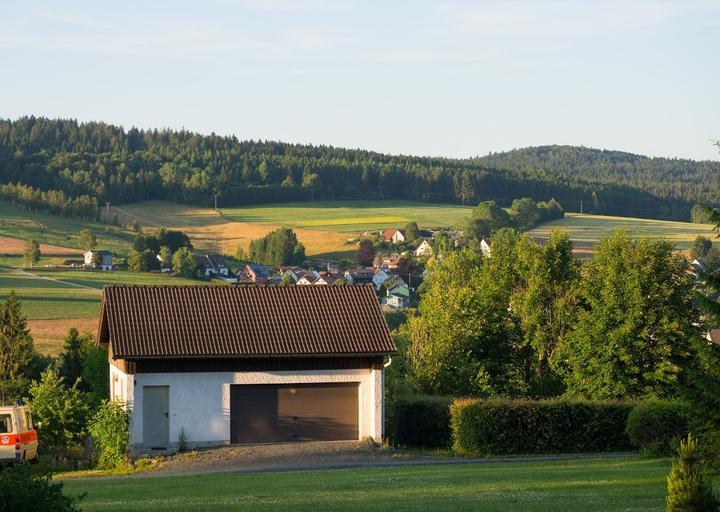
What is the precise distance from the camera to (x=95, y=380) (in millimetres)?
50125

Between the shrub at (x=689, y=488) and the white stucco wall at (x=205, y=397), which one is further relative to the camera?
the white stucco wall at (x=205, y=397)

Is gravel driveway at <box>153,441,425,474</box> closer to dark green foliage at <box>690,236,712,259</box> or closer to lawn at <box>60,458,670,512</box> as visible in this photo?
lawn at <box>60,458,670,512</box>

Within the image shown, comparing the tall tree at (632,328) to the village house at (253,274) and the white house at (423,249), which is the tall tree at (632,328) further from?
the white house at (423,249)

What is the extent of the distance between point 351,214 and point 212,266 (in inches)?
1959

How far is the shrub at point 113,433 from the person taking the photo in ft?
105

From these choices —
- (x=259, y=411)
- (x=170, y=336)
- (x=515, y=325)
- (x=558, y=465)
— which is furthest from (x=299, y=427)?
(x=515, y=325)

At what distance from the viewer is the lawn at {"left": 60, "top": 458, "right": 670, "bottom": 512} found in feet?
57.6

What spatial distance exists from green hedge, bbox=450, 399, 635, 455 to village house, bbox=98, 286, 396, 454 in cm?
351

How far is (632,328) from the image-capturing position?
128ft

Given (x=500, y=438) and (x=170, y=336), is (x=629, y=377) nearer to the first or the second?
(x=500, y=438)

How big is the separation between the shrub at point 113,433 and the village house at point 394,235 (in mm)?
119144

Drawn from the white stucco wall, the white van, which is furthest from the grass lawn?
the white van

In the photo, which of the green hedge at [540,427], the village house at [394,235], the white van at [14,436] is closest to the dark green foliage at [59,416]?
the white van at [14,436]

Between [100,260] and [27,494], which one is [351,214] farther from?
[27,494]
